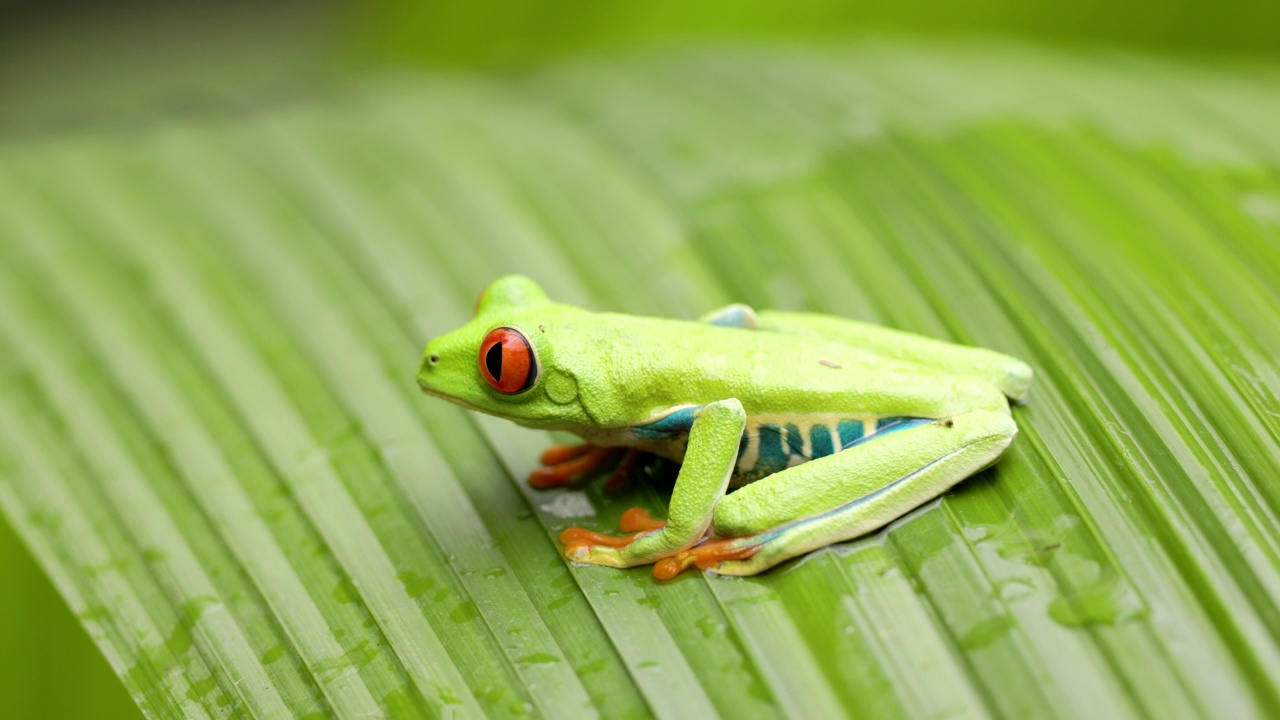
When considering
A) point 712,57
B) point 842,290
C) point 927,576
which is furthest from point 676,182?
point 927,576

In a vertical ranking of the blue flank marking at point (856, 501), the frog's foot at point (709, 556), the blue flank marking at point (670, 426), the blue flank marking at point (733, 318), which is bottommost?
the blue flank marking at point (856, 501)

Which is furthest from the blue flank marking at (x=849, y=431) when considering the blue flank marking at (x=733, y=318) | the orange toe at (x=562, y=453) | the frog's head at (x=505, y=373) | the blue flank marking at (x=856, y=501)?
the orange toe at (x=562, y=453)

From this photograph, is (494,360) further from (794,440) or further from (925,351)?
(925,351)

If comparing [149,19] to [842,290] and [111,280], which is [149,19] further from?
[842,290]

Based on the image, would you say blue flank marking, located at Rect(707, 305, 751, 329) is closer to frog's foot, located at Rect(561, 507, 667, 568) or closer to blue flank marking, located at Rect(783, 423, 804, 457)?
blue flank marking, located at Rect(783, 423, 804, 457)

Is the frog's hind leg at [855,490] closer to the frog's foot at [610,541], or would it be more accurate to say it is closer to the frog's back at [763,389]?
the frog's back at [763,389]

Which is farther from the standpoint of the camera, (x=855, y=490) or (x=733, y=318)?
(x=733, y=318)

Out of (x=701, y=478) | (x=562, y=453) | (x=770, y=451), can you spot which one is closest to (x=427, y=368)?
(x=562, y=453)
